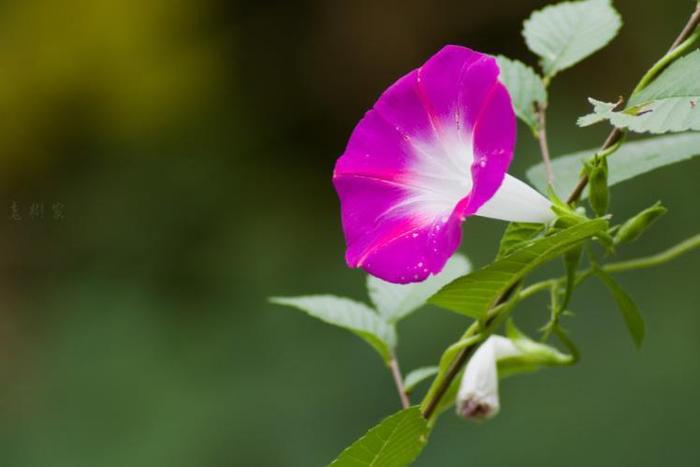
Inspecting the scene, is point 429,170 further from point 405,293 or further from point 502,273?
point 405,293

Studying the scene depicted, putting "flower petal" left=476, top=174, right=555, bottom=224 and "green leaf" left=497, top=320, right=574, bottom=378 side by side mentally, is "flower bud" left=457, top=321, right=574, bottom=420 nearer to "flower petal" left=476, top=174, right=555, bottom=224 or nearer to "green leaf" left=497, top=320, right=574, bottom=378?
"green leaf" left=497, top=320, right=574, bottom=378

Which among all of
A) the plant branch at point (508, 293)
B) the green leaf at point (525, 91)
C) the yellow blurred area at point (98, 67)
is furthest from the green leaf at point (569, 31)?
the yellow blurred area at point (98, 67)

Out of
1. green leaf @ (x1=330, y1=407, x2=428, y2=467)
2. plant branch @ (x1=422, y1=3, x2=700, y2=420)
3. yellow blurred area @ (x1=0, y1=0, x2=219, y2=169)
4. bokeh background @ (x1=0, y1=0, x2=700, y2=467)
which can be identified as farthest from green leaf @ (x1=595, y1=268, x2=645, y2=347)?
yellow blurred area @ (x1=0, y1=0, x2=219, y2=169)

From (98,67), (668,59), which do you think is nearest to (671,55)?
(668,59)

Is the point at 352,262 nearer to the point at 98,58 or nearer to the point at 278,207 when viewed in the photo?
the point at 278,207

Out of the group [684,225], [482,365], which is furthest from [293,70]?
[482,365]

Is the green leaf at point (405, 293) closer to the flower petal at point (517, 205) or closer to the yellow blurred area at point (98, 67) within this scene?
the flower petal at point (517, 205)

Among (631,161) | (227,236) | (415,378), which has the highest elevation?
(631,161)

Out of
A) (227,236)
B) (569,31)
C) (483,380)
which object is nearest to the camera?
(483,380)
